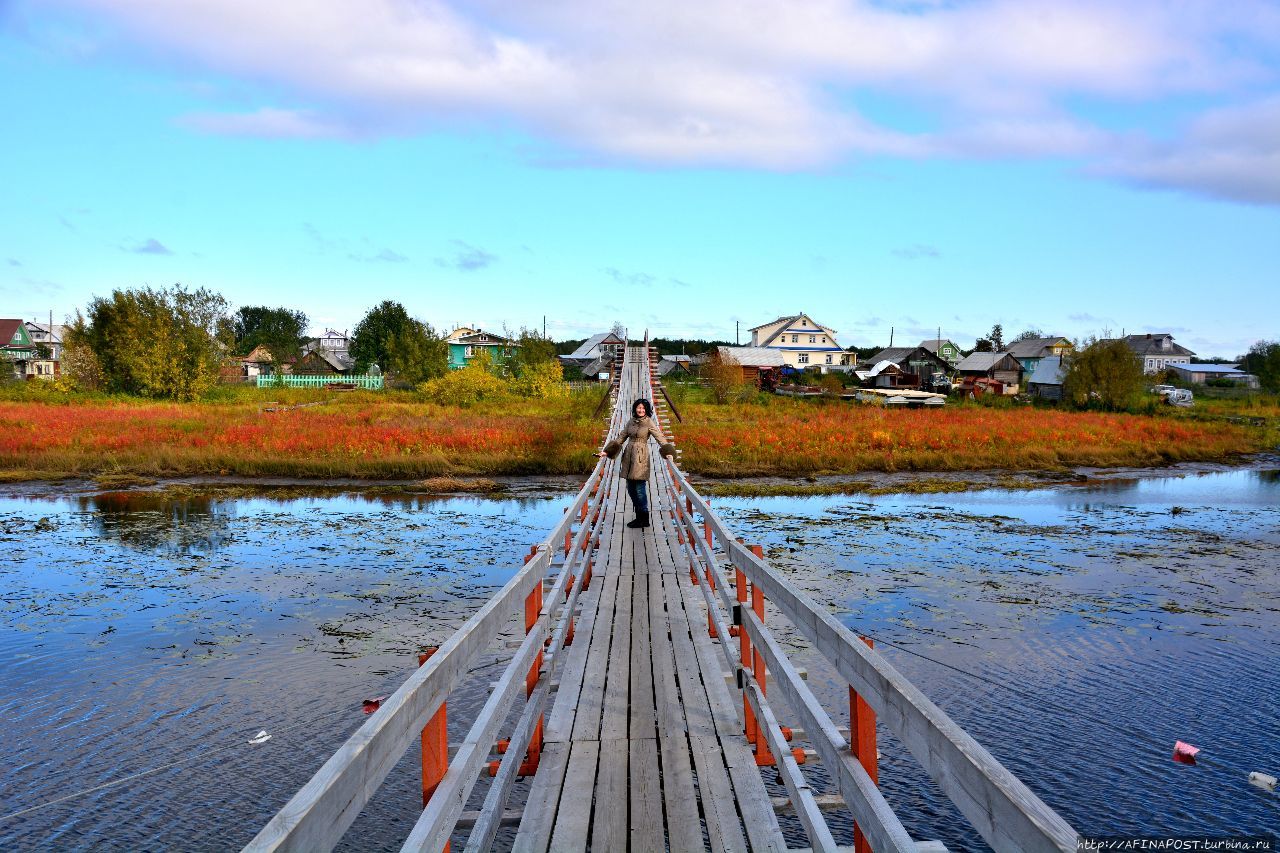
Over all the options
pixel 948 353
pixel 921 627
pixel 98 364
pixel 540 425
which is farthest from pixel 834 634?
pixel 948 353

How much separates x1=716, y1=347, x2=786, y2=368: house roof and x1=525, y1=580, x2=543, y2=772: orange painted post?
68.2m

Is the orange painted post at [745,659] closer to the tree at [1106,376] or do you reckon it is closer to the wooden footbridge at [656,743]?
the wooden footbridge at [656,743]

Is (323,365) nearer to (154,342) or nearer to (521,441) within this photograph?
(154,342)

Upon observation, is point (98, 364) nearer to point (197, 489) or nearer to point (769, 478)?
point (197, 489)

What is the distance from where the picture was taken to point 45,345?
276ft

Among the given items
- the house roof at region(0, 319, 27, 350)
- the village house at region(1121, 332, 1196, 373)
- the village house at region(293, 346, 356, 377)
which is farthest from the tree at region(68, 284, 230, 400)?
the village house at region(1121, 332, 1196, 373)

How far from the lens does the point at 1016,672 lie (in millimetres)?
10562

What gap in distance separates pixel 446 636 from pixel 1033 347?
293 ft

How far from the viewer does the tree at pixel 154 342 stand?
168 feet

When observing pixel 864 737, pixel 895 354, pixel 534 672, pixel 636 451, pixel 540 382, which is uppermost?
pixel 895 354

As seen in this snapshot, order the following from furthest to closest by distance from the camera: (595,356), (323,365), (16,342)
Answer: (323,365) < (595,356) < (16,342)

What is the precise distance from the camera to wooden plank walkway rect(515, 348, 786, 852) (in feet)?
14.3

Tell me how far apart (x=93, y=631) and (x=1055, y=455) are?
3126cm

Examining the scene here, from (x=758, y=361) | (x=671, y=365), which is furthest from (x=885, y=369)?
(x=671, y=365)
